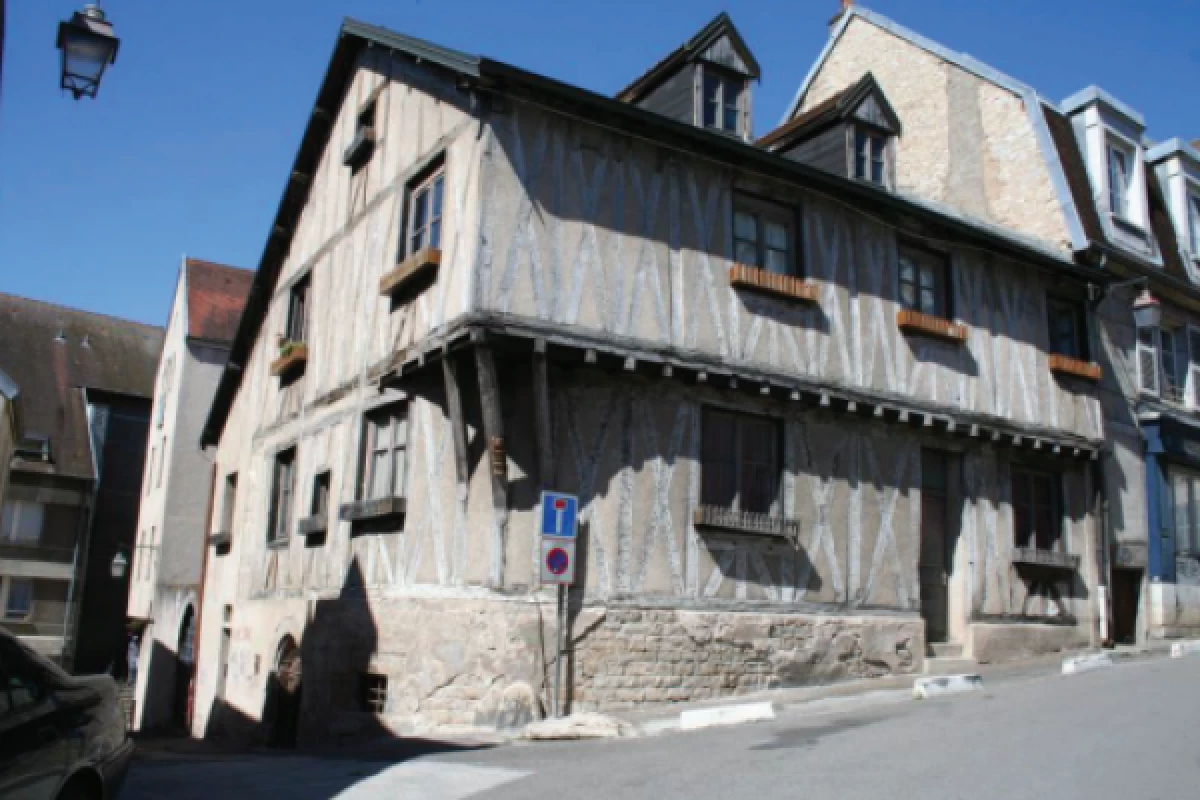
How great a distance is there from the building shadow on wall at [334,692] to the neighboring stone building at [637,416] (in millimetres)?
63

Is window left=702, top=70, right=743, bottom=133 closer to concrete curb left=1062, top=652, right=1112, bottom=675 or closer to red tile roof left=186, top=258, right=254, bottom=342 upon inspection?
concrete curb left=1062, top=652, right=1112, bottom=675

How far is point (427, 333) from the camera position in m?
11.6

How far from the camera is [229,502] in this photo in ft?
64.7

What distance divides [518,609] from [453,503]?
132 centimetres

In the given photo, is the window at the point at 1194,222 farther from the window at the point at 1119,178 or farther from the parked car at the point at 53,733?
the parked car at the point at 53,733

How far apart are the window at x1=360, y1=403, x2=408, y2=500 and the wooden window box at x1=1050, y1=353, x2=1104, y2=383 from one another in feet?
31.4

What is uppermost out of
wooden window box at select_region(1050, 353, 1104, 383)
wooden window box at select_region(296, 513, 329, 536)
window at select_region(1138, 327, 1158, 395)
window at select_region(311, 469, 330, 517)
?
window at select_region(1138, 327, 1158, 395)

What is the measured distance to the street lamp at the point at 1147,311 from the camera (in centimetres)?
1656

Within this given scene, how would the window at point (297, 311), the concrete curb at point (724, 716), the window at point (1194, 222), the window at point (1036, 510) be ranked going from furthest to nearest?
the window at point (1194, 222), the window at point (297, 311), the window at point (1036, 510), the concrete curb at point (724, 716)

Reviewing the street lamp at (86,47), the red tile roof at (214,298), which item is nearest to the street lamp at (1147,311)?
the street lamp at (86,47)

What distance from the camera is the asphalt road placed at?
6.37 m

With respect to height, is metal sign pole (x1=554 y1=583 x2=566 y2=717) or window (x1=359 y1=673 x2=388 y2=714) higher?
metal sign pole (x1=554 y1=583 x2=566 y2=717)

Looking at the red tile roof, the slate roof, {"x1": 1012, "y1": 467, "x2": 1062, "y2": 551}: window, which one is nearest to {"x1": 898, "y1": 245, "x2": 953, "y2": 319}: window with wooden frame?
{"x1": 1012, "y1": 467, "x2": 1062, "y2": 551}: window

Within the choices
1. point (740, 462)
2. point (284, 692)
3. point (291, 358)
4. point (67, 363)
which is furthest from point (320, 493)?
point (67, 363)
